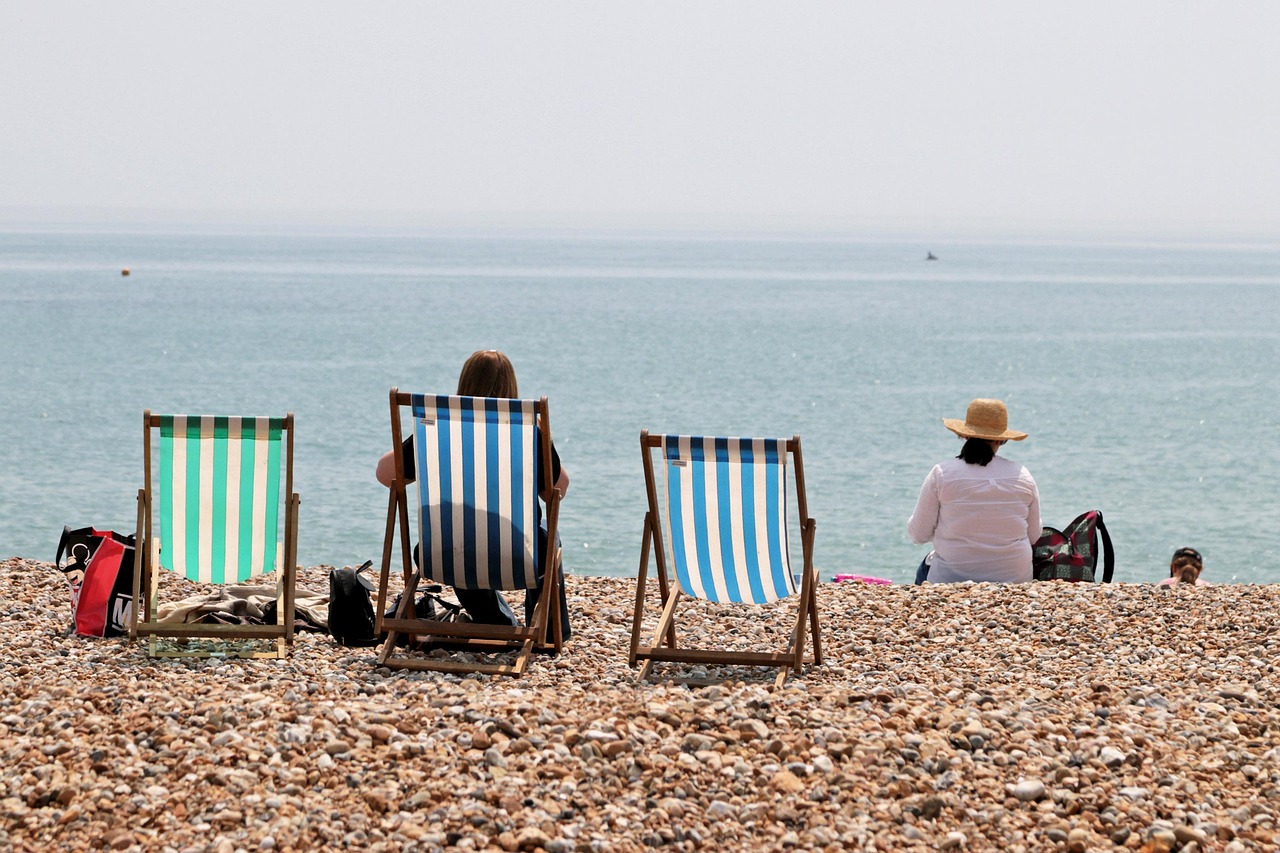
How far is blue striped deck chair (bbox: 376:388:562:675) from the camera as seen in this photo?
15.3ft

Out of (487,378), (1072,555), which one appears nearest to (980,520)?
(1072,555)

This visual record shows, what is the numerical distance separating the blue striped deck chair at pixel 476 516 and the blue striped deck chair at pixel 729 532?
0.36 metres

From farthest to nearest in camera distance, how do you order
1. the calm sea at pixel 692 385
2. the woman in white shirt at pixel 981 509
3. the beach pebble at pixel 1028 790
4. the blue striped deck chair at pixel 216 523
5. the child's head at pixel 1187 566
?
the calm sea at pixel 692 385, the child's head at pixel 1187 566, the woman in white shirt at pixel 981 509, the blue striped deck chair at pixel 216 523, the beach pebble at pixel 1028 790

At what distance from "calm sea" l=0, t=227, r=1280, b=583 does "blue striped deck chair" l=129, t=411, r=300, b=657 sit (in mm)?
6826

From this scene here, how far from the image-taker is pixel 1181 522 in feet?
48.2

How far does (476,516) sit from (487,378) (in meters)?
0.47

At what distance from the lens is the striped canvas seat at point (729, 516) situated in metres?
4.68

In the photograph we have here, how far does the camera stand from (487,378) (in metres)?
4.88

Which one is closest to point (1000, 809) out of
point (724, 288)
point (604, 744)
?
point (604, 744)

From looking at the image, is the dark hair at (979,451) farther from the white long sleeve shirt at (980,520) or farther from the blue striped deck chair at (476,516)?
the blue striped deck chair at (476,516)

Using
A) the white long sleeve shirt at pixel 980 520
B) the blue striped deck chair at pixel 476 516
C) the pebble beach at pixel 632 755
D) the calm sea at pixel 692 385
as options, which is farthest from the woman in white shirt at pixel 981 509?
the calm sea at pixel 692 385

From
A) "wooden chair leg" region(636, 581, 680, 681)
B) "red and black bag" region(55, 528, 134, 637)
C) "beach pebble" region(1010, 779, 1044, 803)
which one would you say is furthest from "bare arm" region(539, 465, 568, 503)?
"beach pebble" region(1010, 779, 1044, 803)

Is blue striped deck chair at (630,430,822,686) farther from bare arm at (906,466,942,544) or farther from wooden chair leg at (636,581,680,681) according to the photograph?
bare arm at (906,466,942,544)

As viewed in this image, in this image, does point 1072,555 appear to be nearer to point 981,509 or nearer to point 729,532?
point 981,509
